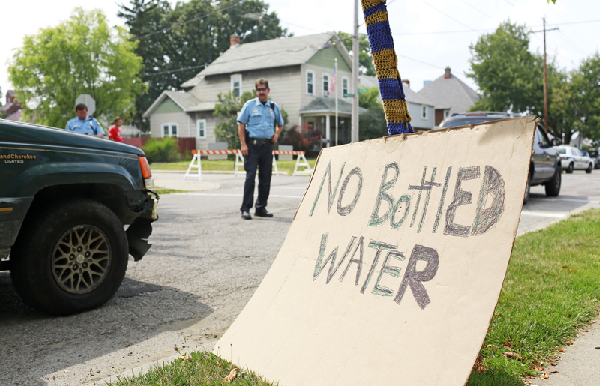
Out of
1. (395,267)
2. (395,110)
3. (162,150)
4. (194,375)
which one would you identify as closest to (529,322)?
(395,267)

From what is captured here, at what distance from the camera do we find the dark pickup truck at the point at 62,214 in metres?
3.63

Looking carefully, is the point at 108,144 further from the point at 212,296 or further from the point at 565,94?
the point at 565,94

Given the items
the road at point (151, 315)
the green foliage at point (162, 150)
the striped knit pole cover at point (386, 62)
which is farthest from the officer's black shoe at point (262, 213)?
the green foliage at point (162, 150)

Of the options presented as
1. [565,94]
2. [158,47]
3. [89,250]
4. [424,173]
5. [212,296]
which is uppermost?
[158,47]

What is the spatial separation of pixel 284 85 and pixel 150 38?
113 ft

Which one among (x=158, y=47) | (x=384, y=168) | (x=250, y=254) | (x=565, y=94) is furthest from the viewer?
(x=158, y=47)

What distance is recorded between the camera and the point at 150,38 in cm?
6656

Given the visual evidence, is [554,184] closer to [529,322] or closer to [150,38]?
[529,322]

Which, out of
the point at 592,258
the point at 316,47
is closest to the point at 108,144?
the point at 592,258

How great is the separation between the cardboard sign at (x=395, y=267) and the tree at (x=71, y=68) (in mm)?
41363

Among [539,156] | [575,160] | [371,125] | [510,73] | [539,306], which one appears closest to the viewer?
[539,306]

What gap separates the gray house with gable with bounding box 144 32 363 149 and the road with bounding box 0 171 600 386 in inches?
1185

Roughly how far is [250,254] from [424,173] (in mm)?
3559

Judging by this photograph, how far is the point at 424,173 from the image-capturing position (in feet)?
9.28
